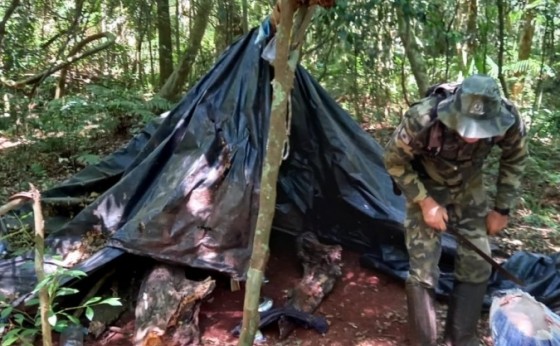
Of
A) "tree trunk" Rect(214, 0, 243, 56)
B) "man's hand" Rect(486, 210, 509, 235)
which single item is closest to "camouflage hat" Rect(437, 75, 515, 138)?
"man's hand" Rect(486, 210, 509, 235)

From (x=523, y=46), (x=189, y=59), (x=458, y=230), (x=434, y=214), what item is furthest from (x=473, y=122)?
(x=523, y=46)

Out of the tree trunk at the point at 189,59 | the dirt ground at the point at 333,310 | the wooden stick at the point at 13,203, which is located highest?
the tree trunk at the point at 189,59

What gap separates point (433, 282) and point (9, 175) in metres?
4.23

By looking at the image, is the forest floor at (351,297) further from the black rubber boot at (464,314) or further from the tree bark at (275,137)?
the tree bark at (275,137)

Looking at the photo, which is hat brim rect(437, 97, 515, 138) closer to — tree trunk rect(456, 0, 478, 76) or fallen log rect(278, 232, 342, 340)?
fallen log rect(278, 232, 342, 340)

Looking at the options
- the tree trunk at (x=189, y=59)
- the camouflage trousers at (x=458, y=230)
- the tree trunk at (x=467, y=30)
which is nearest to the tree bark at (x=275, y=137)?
the camouflage trousers at (x=458, y=230)

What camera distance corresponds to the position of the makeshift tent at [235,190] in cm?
319

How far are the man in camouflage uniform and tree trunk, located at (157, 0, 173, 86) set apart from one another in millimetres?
5361

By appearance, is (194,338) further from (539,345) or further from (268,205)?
(539,345)

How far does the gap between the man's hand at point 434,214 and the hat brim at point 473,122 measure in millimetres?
419

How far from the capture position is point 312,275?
3.46 m

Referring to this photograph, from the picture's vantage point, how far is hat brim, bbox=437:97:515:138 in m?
2.48

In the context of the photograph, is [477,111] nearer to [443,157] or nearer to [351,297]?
[443,157]

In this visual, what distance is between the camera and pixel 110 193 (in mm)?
3600
